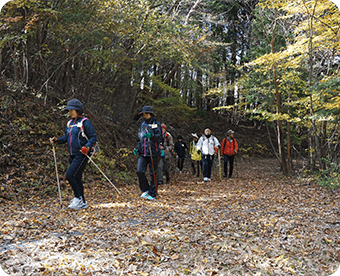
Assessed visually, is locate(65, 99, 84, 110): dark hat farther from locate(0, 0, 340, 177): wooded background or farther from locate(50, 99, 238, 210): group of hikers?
locate(0, 0, 340, 177): wooded background

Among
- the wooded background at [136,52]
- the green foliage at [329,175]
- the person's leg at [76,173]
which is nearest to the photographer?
the person's leg at [76,173]

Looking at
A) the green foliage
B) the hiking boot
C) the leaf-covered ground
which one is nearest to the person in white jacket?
the leaf-covered ground

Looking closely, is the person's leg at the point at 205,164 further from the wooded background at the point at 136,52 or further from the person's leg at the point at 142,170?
the person's leg at the point at 142,170

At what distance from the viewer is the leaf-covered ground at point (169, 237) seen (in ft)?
11.2

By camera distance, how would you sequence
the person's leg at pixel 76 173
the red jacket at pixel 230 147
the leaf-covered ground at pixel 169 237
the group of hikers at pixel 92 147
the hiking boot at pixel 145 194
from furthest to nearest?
1. the red jacket at pixel 230 147
2. the hiking boot at pixel 145 194
3. the group of hikers at pixel 92 147
4. the person's leg at pixel 76 173
5. the leaf-covered ground at pixel 169 237

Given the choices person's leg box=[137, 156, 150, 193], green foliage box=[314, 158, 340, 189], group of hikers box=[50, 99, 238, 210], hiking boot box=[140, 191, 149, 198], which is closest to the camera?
group of hikers box=[50, 99, 238, 210]

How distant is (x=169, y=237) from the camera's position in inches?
169

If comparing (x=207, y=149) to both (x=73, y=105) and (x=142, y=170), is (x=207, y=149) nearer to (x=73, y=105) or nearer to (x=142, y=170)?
(x=142, y=170)

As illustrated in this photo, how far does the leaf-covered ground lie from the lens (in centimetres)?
342

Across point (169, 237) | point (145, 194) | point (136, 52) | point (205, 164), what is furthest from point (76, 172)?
point (136, 52)

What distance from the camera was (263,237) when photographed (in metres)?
4.51

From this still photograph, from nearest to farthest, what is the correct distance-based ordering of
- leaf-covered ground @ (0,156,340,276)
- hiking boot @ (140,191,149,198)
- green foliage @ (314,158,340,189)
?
leaf-covered ground @ (0,156,340,276) < hiking boot @ (140,191,149,198) < green foliage @ (314,158,340,189)

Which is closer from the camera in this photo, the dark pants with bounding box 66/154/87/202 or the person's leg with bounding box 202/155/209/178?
the dark pants with bounding box 66/154/87/202

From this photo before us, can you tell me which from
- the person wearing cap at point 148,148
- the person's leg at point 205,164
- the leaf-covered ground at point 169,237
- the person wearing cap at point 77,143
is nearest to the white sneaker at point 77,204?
the person wearing cap at point 77,143
